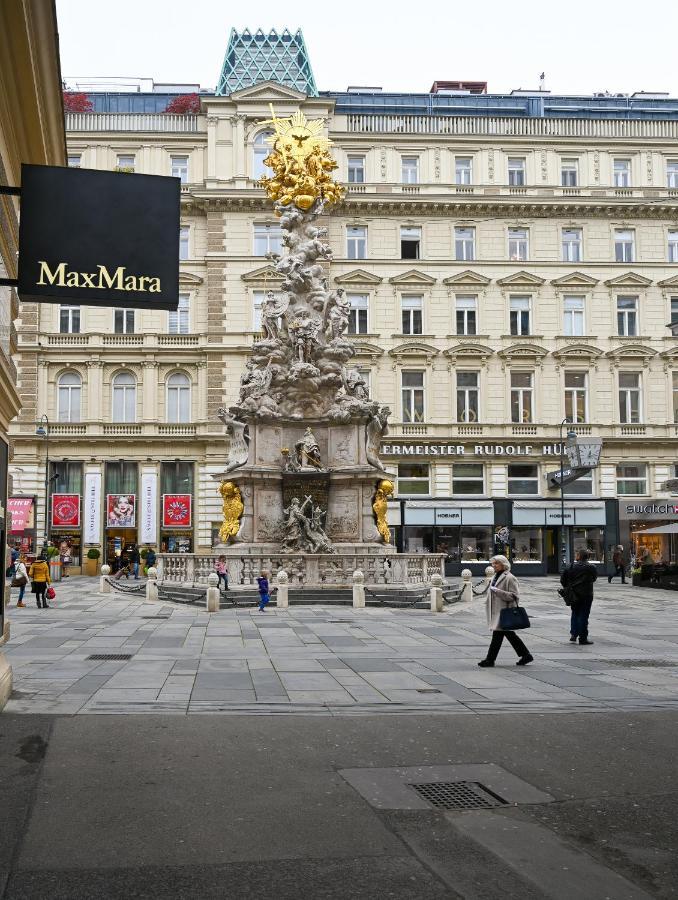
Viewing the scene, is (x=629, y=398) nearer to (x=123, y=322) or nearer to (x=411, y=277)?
(x=411, y=277)

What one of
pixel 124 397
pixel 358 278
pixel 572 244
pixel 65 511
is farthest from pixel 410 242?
pixel 65 511

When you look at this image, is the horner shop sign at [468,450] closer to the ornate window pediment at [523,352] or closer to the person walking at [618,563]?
the ornate window pediment at [523,352]

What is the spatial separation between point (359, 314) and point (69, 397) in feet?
53.2

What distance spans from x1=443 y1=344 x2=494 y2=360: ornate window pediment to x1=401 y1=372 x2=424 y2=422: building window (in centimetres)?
192

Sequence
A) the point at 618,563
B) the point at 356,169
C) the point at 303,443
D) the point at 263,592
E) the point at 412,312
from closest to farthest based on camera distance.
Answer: the point at 263,592
the point at 303,443
the point at 618,563
the point at 412,312
the point at 356,169

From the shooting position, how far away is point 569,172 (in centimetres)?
5222

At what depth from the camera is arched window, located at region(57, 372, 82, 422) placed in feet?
161

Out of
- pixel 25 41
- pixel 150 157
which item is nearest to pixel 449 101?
pixel 150 157

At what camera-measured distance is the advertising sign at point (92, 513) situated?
4791 centimetres

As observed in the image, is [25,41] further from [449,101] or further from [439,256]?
[449,101]

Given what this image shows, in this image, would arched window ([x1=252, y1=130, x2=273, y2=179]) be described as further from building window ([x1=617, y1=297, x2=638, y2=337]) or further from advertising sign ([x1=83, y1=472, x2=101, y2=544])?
building window ([x1=617, y1=297, x2=638, y2=337])

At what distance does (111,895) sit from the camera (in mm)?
5270

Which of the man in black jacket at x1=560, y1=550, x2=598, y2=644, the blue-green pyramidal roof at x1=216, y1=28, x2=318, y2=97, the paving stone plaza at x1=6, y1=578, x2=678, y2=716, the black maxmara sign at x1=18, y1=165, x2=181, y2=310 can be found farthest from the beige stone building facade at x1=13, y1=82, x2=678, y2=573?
the black maxmara sign at x1=18, y1=165, x2=181, y2=310

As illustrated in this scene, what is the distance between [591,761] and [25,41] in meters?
8.67
